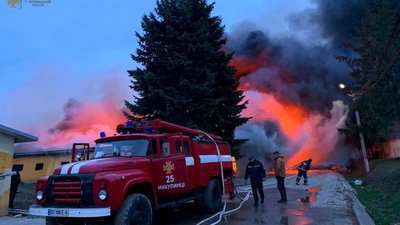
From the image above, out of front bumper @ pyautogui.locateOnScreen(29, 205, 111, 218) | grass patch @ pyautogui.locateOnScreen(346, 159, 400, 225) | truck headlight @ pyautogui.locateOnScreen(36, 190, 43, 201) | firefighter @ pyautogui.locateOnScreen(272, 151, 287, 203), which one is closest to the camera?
front bumper @ pyautogui.locateOnScreen(29, 205, 111, 218)

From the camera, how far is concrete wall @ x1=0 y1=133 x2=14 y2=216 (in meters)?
12.2

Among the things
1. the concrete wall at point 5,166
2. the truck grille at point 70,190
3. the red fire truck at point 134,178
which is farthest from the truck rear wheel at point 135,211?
the concrete wall at point 5,166

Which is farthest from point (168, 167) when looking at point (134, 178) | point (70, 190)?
point (70, 190)

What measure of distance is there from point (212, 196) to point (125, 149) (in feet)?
12.1

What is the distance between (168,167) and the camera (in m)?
9.53

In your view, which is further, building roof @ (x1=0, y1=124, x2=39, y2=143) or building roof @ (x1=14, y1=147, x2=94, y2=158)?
building roof @ (x1=14, y1=147, x2=94, y2=158)

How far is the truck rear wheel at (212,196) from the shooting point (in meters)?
11.4

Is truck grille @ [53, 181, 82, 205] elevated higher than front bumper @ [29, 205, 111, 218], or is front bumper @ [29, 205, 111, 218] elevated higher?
truck grille @ [53, 181, 82, 205]

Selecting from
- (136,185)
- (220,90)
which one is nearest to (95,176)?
(136,185)

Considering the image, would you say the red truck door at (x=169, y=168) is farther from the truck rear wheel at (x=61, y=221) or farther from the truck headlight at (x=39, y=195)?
the truck headlight at (x=39, y=195)

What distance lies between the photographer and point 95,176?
Result: 752 centimetres

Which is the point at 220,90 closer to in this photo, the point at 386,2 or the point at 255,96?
the point at 386,2

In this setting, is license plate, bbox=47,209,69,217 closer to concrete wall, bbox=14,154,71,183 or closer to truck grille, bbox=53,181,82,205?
truck grille, bbox=53,181,82,205

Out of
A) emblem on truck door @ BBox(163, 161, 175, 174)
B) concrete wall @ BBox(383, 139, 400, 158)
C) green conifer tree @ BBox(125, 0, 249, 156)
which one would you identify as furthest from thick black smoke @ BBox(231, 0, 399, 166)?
emblem on truck door @ BBox(163, 161, 175, 174)
